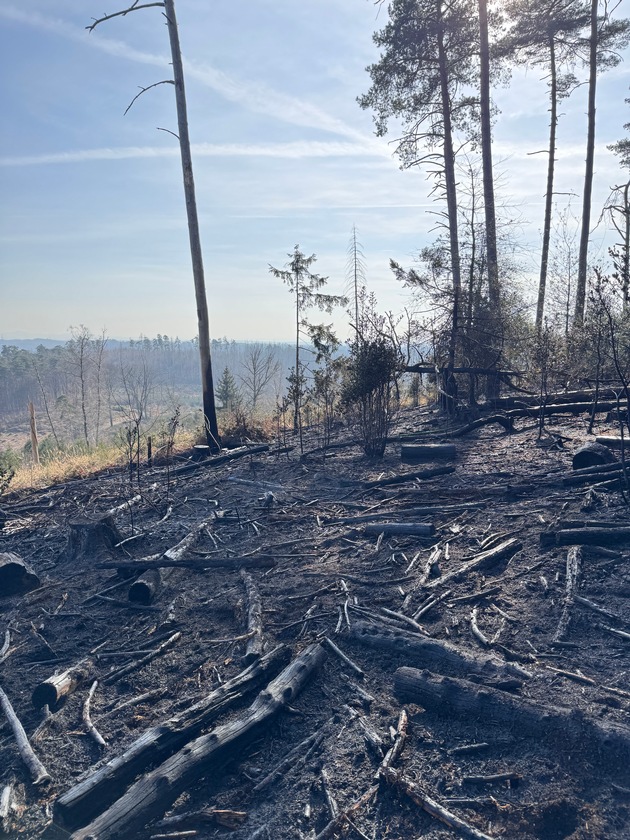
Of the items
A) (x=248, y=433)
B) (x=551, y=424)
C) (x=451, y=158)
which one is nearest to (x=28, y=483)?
(x=248, y=433)

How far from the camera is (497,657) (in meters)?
3.73

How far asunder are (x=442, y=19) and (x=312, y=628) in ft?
54.1

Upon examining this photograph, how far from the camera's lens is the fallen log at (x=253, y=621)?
165 inches

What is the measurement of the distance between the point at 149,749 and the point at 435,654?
5.94 feet

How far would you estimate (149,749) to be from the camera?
323 centimetres

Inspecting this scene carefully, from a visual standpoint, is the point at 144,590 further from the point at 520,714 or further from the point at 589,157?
the point at 589,157

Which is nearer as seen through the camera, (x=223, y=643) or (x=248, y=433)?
(x=223, y=643)

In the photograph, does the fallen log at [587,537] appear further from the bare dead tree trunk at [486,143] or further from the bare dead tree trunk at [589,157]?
the bare dead tree trunk at [589,157]

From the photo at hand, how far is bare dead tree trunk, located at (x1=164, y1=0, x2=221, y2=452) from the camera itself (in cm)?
1156

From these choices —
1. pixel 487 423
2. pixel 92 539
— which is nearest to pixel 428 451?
pixel 487 423

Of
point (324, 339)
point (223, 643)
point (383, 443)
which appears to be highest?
point (324, 339)

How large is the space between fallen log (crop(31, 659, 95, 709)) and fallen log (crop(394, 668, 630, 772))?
2.30 metres

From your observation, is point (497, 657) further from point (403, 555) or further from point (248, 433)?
point (248, 433)

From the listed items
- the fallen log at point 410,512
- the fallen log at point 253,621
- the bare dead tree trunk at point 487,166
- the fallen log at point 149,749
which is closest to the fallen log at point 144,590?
the fallen log at point 253,621
